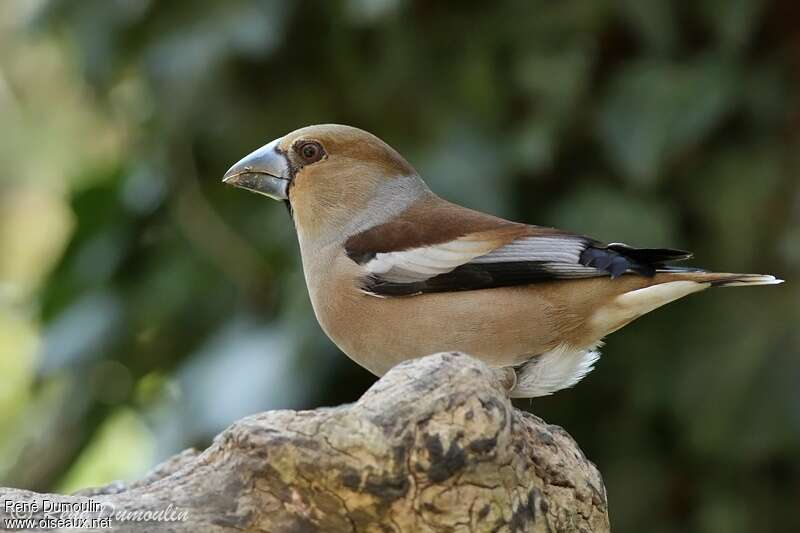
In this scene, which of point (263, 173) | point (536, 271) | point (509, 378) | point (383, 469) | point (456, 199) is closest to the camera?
point (383, 469)

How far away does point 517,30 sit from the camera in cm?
543

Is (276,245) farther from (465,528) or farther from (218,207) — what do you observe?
(465,528)

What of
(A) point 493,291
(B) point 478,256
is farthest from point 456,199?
(A) point 493,291

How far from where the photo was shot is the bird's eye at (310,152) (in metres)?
3.99

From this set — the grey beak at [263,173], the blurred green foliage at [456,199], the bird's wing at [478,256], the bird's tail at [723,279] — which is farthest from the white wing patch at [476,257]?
the blurred green foliage at [456,199]

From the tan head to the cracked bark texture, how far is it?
1381 millimetres

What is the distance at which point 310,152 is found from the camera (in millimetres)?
3994

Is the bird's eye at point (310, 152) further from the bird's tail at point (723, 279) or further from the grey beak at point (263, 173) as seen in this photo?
the bird's tail at point (723, 279)

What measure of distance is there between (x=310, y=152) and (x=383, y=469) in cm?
173

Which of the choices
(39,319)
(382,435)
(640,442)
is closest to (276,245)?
(39,319)

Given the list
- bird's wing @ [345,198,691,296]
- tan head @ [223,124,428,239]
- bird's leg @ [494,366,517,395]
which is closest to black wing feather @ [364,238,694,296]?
bird's wing @ [345,198,691,296]

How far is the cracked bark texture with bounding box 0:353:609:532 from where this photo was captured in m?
2.51

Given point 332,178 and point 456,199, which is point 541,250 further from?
point 456,199

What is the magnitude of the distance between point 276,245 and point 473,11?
147cm
